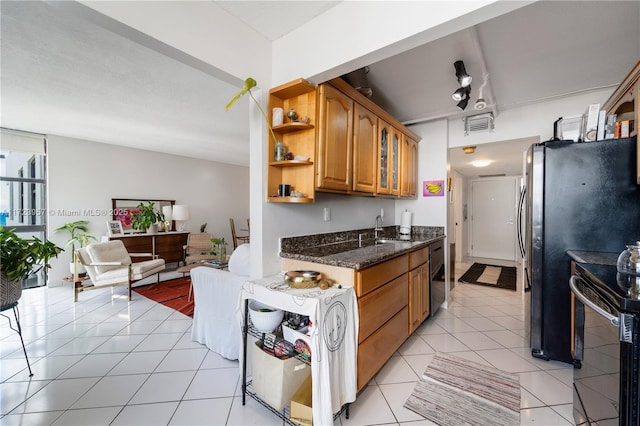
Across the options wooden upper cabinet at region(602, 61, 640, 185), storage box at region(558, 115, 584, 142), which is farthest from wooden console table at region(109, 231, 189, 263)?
wooden upper cabinet at region(602, 61, 640, 185)

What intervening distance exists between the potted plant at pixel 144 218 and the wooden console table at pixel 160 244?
0.66 ft

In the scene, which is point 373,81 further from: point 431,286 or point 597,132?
point 431,286

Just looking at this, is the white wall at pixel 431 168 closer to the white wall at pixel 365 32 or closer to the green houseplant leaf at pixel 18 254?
the white wall at pixel 365 32

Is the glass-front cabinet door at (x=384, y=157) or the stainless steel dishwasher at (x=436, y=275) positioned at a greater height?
the glass-front cabinet door at (x=384, y=157)

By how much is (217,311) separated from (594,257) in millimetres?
2741

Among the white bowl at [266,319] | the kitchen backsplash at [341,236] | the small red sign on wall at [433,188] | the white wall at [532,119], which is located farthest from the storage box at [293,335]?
the white wall at [532,119]

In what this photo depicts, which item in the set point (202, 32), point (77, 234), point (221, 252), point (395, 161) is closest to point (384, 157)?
point (395, 161)

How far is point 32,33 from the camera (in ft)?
5.86

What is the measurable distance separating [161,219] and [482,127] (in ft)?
18.4

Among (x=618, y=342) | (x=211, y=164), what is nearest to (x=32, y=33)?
(x=618, y=342)

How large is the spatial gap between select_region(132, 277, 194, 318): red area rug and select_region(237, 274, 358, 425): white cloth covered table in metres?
2.07

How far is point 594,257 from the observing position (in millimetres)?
1730

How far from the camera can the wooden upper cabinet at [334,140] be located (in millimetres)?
1844

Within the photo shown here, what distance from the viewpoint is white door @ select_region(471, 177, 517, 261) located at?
21.0ft
